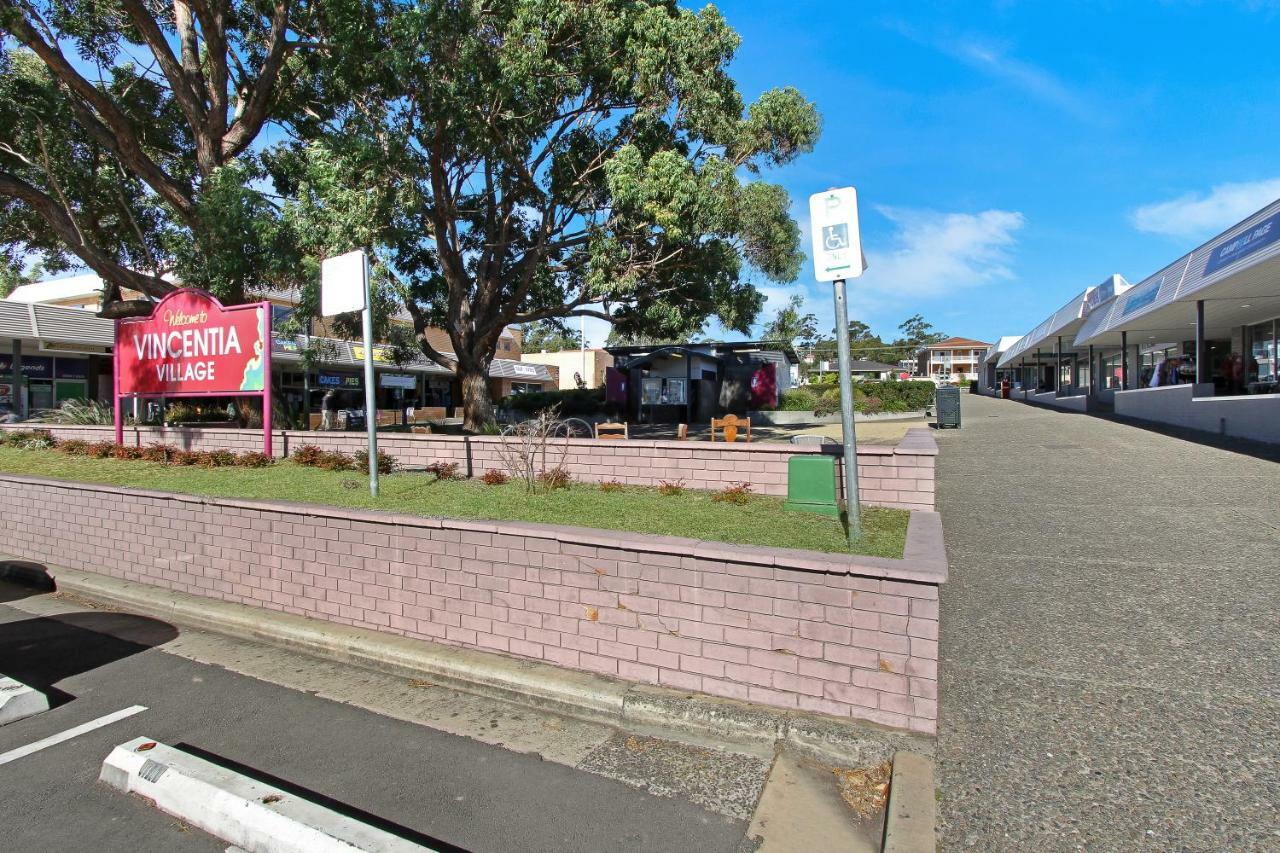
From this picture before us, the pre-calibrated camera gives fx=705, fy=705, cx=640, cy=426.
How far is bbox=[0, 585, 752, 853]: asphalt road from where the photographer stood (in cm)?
304

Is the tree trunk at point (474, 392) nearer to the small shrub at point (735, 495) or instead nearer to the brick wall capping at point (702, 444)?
the brick wall capping at point (702, 444)

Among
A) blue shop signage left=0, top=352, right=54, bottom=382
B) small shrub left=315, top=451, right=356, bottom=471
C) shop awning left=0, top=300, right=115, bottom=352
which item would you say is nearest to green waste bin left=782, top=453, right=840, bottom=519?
small shrub left=315, top=451, right=356, bottom=471

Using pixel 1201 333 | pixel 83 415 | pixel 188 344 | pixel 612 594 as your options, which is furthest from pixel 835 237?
pixel 1201 333

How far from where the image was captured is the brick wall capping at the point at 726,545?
3.49 metres

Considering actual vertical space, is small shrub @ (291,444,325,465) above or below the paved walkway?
above

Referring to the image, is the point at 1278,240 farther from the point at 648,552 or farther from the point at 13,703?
the point at 13,703

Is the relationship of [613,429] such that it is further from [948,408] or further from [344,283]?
[948,408]

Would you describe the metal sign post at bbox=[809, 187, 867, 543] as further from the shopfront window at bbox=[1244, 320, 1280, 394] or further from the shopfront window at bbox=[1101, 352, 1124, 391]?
the shopfront window at bbox=[1101, 352, 1124, 391]

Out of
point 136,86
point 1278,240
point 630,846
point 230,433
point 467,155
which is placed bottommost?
point 630,846

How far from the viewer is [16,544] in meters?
8.05

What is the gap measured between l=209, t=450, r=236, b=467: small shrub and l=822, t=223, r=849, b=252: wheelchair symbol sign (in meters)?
8.85

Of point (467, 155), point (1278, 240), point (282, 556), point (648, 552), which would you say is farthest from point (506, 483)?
point (1278, 240)

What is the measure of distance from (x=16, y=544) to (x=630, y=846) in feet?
28.8

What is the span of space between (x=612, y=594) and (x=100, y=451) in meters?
11.1
